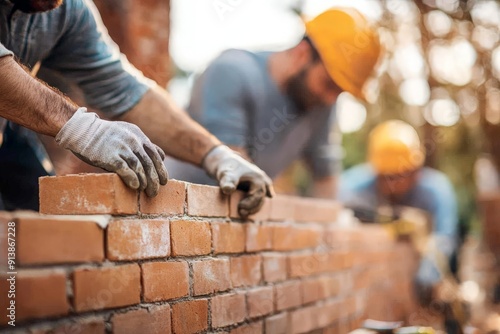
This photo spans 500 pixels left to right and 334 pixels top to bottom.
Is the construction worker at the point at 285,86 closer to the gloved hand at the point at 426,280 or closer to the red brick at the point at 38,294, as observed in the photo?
the gloved hand at the point at 426,280

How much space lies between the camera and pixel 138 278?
165 cm

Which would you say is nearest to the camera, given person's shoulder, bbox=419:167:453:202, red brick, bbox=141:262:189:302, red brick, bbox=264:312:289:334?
red brick, bbox=141:262:189:302

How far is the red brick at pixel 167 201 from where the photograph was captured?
1707 mm

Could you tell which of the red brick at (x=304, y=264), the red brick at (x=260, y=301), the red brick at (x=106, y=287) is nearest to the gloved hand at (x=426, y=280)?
the red brick at (x=304, y=264)

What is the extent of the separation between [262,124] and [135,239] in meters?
2.02

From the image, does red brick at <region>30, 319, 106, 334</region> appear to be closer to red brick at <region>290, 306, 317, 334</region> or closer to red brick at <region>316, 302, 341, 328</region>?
red brick at <region>290, 306, 317, 334</region>

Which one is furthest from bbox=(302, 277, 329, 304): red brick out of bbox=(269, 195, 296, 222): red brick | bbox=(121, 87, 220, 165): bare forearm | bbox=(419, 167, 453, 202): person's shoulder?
bbox=(419, 167, 453, 202): person's shoulder

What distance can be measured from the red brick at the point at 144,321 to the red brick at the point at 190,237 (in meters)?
0.18

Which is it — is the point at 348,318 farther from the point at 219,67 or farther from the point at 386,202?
the point at 386,202

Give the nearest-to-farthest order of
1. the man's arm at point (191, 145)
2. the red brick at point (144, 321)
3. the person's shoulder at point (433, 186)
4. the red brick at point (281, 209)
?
the red brick at point (144, 321) < the man's arm at point (191, 145) < the red brick at point (281, 209) < the person's shoulder at point (433, 186)

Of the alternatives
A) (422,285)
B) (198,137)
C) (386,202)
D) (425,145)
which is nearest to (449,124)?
(425,145)

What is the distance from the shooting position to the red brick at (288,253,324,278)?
2709 mm

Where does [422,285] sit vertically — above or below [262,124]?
below

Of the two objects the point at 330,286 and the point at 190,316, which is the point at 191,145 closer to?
the point at 190,316
